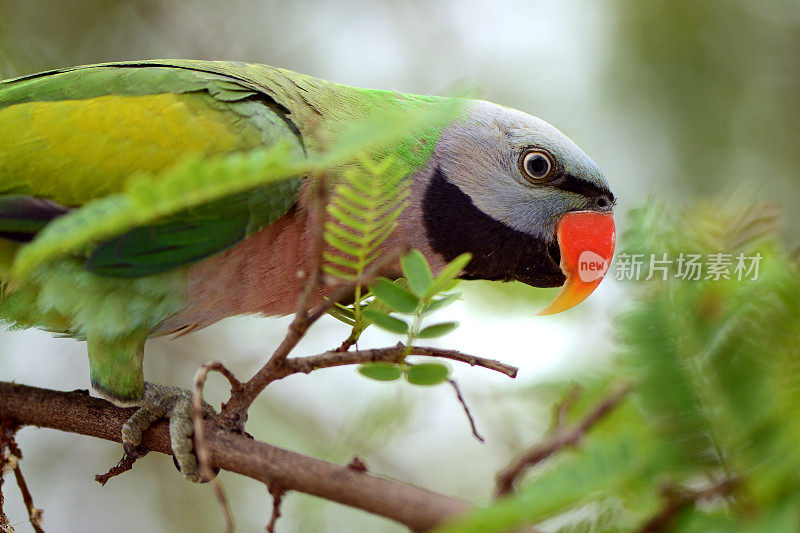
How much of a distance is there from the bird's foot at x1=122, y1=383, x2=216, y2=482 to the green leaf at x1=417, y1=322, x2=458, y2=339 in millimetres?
818

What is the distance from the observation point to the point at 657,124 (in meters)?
5.74

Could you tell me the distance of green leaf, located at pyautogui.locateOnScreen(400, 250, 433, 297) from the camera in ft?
4.90

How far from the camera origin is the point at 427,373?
1.54 m

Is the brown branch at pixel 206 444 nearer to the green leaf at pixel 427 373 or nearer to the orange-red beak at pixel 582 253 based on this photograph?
the green leaf at pixel 427 373

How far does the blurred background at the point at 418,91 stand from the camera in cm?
468

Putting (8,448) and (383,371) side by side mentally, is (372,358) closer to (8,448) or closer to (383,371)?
(383,371)

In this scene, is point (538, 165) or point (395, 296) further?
point (538, 165)

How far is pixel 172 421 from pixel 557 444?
4.84 feet

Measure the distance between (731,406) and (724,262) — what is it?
340mm

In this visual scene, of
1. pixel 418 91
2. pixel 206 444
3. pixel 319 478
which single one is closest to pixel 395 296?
pixel 319 478

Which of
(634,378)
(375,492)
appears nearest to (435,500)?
(375,492)

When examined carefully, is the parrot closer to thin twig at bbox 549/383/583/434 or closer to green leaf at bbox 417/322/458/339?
green leaf at bbox 417/322/458/339

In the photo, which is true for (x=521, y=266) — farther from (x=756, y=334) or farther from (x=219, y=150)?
(x=756, y=334)

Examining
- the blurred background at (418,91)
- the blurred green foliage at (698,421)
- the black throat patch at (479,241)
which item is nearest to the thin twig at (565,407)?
the blurred green foliage at (698,421)
